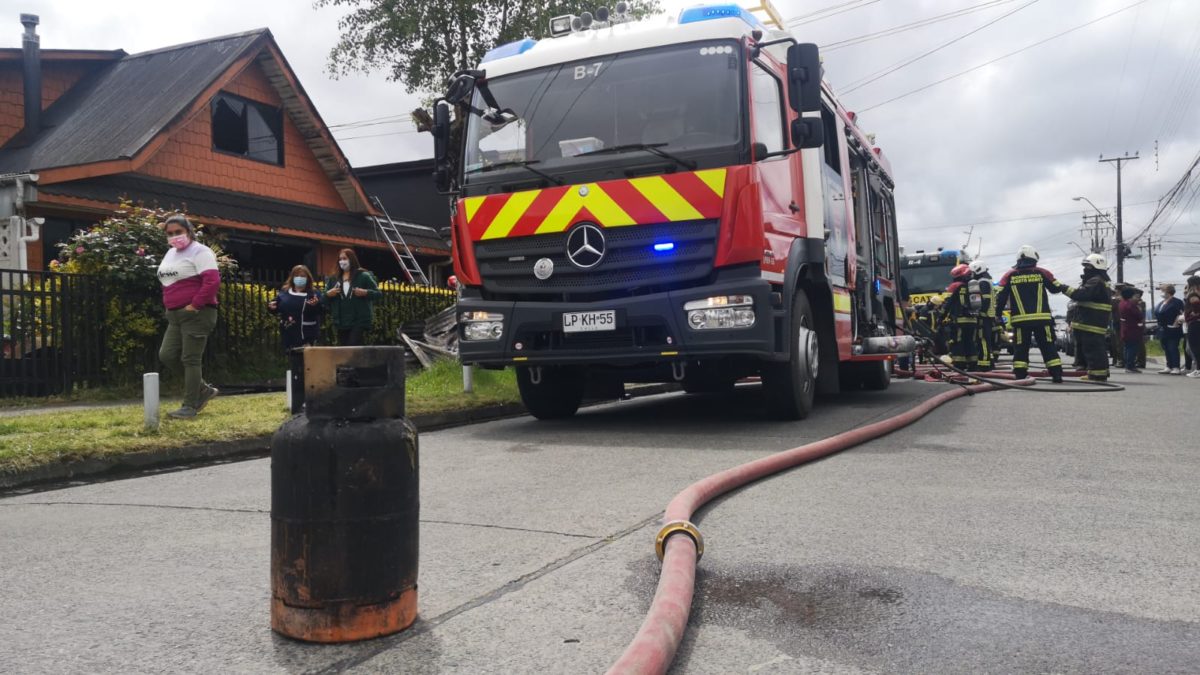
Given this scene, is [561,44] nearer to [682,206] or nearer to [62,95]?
[682,206]

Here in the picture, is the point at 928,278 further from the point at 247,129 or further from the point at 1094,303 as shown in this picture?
the point at 247,129

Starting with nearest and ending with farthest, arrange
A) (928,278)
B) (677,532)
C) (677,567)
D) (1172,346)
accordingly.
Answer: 1. (677,567)
2. (677,532)
3. (1172,346)
4. (928,278)

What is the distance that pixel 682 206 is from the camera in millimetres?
6797

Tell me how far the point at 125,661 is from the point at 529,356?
4.85 metres

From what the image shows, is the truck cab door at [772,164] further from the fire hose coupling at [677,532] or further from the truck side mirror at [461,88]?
the fire hose coupling at [677,532]

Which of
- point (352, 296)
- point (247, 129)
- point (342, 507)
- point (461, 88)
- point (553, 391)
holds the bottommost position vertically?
point (342, 507)

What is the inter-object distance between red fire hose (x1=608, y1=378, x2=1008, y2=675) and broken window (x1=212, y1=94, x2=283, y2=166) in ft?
53.3

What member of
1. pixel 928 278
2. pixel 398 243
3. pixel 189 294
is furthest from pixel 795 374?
pixel 928 278

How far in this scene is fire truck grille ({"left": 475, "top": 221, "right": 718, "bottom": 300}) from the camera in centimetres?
681

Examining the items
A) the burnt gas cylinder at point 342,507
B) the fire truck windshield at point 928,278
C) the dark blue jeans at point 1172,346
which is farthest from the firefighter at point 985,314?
the burnt gas cylinder at point 342,507

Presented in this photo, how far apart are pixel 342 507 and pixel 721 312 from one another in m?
4.44

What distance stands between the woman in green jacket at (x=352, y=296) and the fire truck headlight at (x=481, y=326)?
3.92 m

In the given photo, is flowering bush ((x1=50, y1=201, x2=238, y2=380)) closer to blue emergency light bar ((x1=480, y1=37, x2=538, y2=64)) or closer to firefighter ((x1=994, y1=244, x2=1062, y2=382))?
blue emergency light bar ((x1=480, y1=37, x2=538, y2=64))

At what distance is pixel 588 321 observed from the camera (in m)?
6.98
